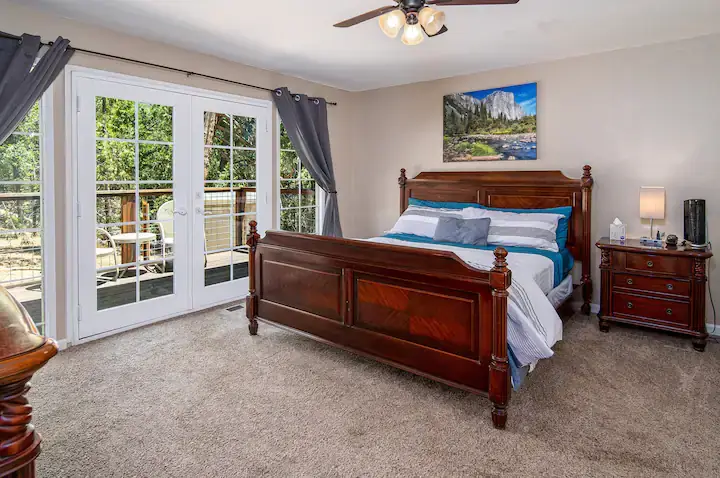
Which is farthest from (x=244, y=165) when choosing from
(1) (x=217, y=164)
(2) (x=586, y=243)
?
(2) (x=586, y=243)

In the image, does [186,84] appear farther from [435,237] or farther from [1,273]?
[435,237]

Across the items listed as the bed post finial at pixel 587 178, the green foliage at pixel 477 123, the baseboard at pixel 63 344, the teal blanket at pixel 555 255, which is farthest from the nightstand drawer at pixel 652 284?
the baseboard at pixel 63 344

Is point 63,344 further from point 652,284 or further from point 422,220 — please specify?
point 652,284

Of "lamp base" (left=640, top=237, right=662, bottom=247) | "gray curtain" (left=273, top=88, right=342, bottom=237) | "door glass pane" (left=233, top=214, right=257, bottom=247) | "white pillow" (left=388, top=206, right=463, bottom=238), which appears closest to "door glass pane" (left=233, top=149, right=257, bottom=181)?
"door glass pane" (left=233, top=214, right=257, bottom=247)

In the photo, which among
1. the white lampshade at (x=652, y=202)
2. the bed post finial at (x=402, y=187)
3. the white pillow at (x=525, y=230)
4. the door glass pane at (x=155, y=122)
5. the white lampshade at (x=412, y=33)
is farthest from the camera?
the bed post finial at (x=402, y=187)

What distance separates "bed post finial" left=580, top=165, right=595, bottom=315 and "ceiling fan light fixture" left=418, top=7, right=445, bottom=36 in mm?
2287

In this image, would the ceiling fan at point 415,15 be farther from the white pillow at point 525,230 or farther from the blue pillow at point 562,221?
the blue pillow at point 562,221

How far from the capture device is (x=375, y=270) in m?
2.77

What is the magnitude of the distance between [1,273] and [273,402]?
6.99 ft

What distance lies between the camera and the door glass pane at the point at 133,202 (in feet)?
11.5

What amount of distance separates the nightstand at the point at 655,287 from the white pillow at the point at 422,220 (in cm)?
141

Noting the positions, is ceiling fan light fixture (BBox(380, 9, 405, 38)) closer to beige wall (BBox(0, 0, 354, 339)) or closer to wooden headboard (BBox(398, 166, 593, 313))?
beige wall (BBox(0, 0, 354, 339))

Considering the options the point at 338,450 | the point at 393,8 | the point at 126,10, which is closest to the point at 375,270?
the point at 338,450

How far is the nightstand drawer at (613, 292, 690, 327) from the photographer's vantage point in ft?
11.0
